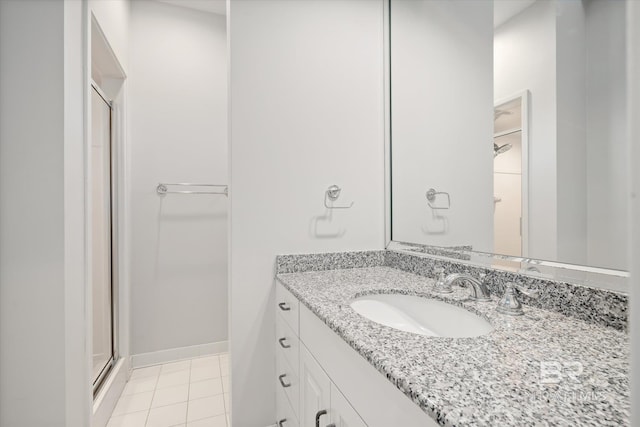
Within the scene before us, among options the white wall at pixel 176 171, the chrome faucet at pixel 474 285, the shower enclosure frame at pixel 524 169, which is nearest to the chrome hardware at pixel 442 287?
the chrome faucet at pixel 474 285

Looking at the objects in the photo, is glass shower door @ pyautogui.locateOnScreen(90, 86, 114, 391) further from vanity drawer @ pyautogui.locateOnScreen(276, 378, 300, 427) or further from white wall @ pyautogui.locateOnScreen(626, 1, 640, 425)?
white wall @ pyautogui.locateOnScreen(626, 1, 640, 425)

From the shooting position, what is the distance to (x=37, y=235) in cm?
115

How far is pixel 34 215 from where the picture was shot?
115 cm

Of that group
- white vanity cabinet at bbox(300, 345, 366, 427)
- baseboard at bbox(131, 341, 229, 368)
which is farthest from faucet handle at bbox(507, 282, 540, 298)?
baseboard at bbox(131, 341, 229, 368)

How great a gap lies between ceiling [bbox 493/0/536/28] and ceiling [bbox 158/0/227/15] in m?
2.01

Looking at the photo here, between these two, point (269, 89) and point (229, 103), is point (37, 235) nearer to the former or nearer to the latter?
point (229, 103)

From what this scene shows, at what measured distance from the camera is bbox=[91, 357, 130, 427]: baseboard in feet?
5.11

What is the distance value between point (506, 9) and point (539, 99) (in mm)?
355

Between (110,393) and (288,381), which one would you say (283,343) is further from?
(110,393)

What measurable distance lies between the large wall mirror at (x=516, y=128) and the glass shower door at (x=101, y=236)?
1688 mm

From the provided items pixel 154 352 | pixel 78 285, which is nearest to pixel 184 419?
pixel 154 352

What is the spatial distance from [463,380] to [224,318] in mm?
2293

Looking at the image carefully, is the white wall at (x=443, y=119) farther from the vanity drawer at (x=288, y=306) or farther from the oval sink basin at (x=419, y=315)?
the vanity drawer at (x=288, y=306)

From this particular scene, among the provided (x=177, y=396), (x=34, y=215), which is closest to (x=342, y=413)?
(x=34, y=215)
